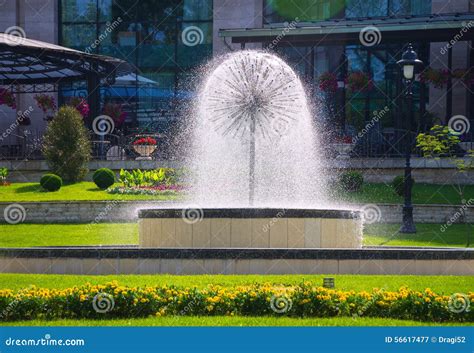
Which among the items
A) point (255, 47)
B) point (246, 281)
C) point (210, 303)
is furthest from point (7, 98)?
point (210, 303)

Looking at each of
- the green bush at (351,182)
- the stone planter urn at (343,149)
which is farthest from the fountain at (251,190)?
the stone planter urn at (343,149)

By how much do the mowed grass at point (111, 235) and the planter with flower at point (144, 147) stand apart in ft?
28.3

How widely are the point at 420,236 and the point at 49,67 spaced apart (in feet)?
66.2

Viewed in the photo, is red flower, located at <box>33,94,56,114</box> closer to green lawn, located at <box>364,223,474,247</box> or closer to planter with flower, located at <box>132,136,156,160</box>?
planter with flower, located at <box>132,136,156,160</box>

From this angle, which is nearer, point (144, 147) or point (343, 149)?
point (343, 149)

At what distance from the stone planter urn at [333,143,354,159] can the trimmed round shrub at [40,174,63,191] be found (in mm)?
8733

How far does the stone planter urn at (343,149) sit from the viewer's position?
29.7 meters

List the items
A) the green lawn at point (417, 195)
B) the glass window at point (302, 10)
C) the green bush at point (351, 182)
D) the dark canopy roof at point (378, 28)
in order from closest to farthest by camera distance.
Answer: the green lawn at point (417, 195) → the green bush at point (351, 182) → the dark canopy roof at point (378, 28) → the glass window at point (302, 10)

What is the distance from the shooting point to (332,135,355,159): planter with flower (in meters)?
29.8

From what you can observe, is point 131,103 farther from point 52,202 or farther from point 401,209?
point 401,209

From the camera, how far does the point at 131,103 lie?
40000 millimetres

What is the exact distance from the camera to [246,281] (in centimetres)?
1381

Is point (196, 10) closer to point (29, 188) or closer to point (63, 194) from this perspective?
point (29, 188)

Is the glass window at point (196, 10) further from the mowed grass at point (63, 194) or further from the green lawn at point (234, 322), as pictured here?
the green lawn at point (234, 322)
